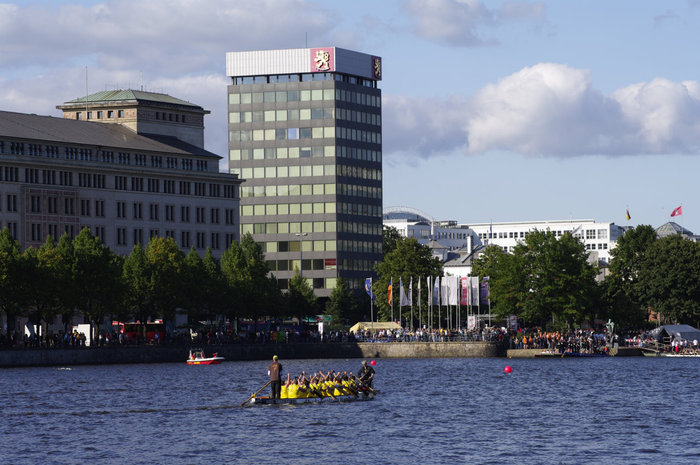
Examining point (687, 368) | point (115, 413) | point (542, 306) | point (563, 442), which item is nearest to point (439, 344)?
point (542, 306)

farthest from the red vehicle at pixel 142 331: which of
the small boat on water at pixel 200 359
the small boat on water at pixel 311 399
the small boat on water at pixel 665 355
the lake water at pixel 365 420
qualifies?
the small boat on water at pixel 311 399

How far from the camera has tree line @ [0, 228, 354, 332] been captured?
147750 mm

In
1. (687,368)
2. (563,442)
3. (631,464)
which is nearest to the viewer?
(631,464)

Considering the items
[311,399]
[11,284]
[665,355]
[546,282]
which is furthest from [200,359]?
[665,355]

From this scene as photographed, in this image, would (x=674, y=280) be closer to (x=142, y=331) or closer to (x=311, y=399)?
(x=142, y=331)

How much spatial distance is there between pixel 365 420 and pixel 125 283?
76959 millimetres

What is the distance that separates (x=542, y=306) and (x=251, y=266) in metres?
36.3

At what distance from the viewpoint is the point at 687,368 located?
14862cm

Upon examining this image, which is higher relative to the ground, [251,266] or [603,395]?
[251,266]

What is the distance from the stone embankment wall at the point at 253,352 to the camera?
143500 millimetres

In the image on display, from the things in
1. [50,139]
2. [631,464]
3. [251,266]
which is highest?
[50,139]

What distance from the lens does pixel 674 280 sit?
194m

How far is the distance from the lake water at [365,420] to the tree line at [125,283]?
14.4 meters

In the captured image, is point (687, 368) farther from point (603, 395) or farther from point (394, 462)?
point (394, 462)
